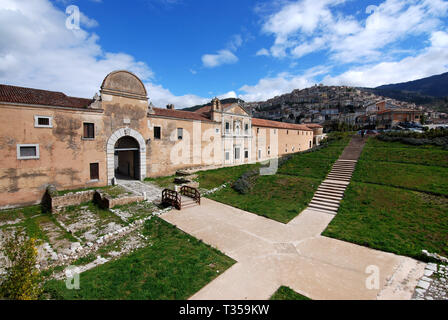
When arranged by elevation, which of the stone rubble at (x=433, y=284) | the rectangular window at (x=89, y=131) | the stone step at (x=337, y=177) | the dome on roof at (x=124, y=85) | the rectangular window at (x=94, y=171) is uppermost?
the dome on roof at (x=124, y=85)

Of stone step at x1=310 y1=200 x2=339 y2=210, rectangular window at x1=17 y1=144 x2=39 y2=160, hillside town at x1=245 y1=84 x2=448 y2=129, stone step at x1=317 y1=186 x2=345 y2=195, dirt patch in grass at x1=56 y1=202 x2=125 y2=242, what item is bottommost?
dirt patch in grass at x1=56 y1=202 x2=125 y2=242

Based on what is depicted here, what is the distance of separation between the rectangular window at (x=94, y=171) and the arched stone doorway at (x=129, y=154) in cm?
Answer: 87

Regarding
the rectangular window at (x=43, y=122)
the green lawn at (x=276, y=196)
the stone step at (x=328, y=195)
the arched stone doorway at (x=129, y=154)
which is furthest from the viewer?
the arched stone doorway at (x=129, y=154)

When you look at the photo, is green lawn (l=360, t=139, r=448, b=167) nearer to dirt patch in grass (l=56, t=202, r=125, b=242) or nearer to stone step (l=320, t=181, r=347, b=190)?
stone step (l=320, t=181, r=347, b=190)

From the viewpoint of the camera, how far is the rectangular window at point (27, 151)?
47.9 ft

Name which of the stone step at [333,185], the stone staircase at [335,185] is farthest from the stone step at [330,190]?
the stone step at [333,185]

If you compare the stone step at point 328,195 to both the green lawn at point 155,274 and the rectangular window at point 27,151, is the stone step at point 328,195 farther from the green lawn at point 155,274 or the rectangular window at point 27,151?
the rectangular window at point 27,151

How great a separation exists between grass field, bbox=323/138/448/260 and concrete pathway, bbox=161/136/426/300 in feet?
→ 3.24

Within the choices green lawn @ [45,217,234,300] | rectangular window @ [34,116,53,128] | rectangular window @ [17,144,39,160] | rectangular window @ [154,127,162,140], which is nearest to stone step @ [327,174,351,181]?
green lawn @ [45,217,234,300]

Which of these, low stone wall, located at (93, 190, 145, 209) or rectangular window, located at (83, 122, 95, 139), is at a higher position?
rectangular window, located at (83, 122, 95, 139)

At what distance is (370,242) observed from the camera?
30.8 ft

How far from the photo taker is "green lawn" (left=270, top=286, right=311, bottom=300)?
616 cm

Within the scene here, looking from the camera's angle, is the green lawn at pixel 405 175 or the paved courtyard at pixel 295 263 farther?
the green lawn at pixel 405 175
